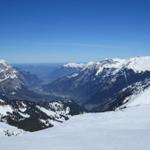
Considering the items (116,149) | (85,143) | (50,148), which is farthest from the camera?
(85,143)

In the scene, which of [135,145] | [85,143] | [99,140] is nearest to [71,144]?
[85,143]

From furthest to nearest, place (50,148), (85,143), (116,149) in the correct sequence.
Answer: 1. (85,143)
2. (50,148)
3. (116,149)

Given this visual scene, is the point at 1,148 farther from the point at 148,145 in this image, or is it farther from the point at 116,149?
the point at 148,145

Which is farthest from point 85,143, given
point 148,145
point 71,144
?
point 148,145

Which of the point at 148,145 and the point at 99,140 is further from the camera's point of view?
the point at 99,140

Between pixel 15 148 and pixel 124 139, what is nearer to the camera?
pixel 15 148

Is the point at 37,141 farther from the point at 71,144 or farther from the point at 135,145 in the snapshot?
the point at 135,145

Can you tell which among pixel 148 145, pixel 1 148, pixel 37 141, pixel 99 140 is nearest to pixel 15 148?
pixel 1 148

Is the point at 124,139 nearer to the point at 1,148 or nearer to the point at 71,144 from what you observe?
the point at 71,144
